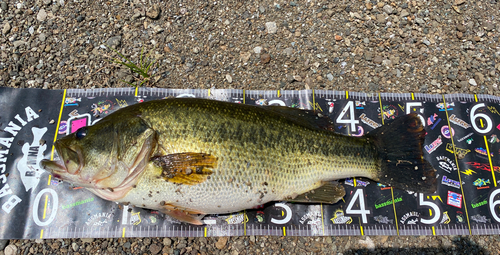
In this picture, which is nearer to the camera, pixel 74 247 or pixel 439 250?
pixel 74 247

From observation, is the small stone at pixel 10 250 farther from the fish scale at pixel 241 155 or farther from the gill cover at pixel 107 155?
the fish scale at pixel 241 155

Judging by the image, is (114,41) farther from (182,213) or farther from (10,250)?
(10,250)

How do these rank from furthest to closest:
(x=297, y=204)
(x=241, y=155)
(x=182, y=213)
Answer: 1. (x=297, y=204)
2. (x=182, y=213)
3. (x=241, y=155)

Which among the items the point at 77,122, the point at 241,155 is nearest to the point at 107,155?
the point at 241,155

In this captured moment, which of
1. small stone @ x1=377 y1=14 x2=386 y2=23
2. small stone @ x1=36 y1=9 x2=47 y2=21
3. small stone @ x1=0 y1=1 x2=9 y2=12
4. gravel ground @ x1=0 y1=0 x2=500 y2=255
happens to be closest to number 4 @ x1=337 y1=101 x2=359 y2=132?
gravel ground @ x1=0 y1=0 x2=500 y2=255

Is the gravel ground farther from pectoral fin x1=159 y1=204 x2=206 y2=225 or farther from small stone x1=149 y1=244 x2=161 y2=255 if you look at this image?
small stone x1=149 y1=244 x2=161 y2=255

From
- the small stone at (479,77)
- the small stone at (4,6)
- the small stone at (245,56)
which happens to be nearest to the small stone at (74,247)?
the small stone at (245,56)

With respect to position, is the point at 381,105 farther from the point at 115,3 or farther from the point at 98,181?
the point at 115,3
